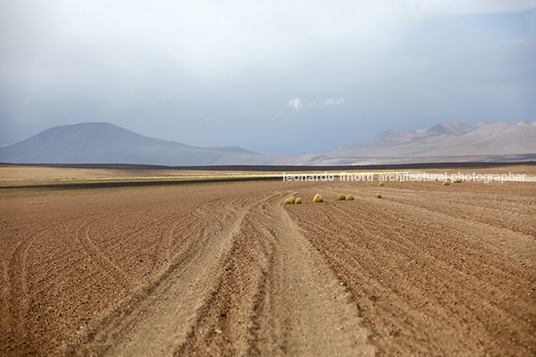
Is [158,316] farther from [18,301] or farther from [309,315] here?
[18,301]

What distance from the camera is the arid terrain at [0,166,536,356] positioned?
4.53 meters

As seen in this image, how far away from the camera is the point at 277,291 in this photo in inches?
245

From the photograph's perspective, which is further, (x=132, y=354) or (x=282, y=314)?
(x=282, y=314)

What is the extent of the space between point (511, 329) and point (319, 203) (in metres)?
15.5

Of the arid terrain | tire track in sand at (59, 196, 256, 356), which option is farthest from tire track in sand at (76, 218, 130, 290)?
tire track in sand at (59, 196, 256, 356)

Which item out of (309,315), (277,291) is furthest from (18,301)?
(309,315)

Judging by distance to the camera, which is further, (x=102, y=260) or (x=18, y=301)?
(x=102, y=260)

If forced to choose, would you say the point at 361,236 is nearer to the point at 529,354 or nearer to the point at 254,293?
the point at 254,293

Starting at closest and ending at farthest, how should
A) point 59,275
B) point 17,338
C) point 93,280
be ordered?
point 17,338, point 93,280, point 59,275

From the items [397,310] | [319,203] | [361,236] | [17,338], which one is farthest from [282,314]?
[319,203]

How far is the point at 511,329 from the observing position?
457 centimetres

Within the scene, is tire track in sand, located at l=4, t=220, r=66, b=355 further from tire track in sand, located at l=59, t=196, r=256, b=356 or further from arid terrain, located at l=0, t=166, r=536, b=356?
tire track in sand, located at l=59, t=196, r=256, b=356

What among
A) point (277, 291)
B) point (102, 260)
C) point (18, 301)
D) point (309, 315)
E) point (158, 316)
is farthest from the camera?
point (102, 260)

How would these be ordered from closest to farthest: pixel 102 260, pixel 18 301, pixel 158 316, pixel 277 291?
1. pixel 158 316
2. pixel 277 291
3. pixel 18 301
4. pixel 102 260
